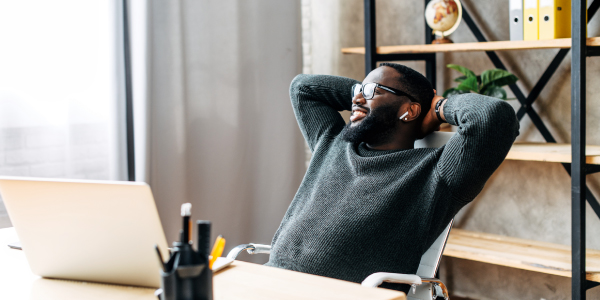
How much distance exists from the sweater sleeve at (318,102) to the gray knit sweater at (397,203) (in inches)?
12.8

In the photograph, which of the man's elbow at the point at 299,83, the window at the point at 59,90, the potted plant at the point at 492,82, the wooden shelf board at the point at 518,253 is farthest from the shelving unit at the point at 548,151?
the window at the point at 59,90

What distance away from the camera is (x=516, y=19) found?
7.10 ft

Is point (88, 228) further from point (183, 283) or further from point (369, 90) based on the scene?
point (369, 90)

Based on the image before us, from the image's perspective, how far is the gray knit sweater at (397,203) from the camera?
1.43 metres

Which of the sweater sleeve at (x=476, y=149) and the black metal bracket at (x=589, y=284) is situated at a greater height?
the sweater sleeve at (x=476, y=149)

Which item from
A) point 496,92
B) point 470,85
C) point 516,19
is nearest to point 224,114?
point 470,85

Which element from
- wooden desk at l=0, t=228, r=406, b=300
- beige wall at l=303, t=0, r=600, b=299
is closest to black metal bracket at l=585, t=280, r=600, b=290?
beige wall at l=303, t=0, r=600, b=299

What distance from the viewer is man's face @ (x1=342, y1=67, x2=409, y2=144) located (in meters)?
1.68

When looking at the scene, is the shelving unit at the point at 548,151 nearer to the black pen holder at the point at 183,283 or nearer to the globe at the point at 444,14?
the globe at the point at 444,14

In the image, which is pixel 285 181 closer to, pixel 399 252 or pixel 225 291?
pixel 399 252

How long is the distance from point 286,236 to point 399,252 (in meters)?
0.31

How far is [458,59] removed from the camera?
8.68ft

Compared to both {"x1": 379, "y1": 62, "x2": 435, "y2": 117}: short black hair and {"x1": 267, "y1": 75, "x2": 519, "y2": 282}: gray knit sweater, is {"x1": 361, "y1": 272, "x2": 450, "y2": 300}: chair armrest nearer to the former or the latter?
{"x1": 267, "y1": 75, "x2": 519, "y2": 282}: gray knit sweater

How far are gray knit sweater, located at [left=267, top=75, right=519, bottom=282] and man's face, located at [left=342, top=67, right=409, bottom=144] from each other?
132 millimetres
